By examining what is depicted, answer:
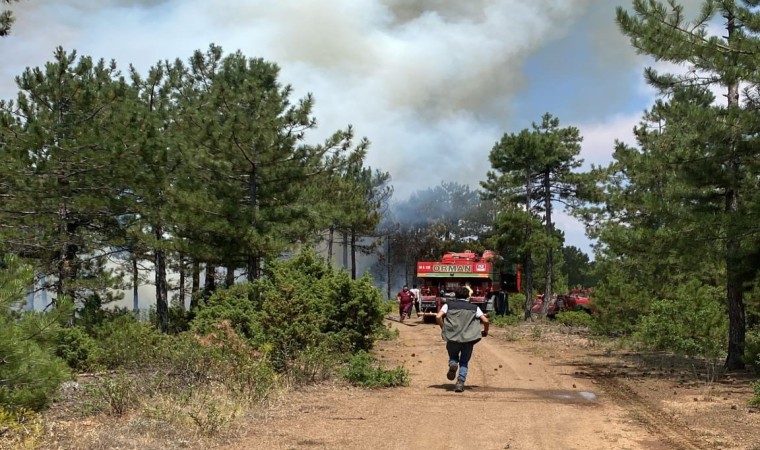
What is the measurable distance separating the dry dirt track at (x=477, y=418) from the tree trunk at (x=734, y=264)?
328cm

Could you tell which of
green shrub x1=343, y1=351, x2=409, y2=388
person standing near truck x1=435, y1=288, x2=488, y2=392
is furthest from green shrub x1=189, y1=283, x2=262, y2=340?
person standing near truck x1=435, y1=288, x2=488, y2=392

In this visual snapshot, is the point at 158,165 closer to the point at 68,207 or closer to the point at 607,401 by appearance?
the point at 68,207

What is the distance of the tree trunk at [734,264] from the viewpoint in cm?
1212

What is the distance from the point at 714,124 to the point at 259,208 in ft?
42.8

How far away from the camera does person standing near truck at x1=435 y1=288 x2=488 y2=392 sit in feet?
33.8

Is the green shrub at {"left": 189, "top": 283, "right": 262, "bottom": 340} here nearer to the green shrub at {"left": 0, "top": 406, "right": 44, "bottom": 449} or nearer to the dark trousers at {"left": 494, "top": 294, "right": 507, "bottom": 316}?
the green shrub at {"left": 0, "top": 406, "right": 44, "bottom": 449}

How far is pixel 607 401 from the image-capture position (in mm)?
9680

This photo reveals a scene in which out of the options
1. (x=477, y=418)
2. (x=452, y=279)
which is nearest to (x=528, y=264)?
(x=452, y=279)

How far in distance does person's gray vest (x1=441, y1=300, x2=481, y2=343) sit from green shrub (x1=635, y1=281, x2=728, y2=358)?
639 cm

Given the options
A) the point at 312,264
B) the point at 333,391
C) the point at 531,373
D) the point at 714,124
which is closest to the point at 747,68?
the point at 714,124

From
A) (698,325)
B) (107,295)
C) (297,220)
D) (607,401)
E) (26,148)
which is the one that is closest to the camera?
(607,401)

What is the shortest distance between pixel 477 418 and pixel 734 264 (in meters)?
7.27

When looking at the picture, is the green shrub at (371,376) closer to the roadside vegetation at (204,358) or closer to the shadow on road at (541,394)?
the roadside vegetation at (204,358)

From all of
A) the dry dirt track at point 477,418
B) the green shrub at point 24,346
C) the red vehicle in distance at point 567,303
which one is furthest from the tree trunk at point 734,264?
the red vehicle in distance at point 567,303
